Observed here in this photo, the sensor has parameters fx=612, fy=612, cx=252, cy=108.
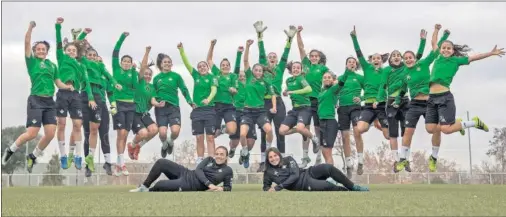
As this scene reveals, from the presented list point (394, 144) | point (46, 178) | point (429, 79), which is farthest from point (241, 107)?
point (46, 178)

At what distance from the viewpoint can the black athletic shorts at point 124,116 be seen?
48.9 feet

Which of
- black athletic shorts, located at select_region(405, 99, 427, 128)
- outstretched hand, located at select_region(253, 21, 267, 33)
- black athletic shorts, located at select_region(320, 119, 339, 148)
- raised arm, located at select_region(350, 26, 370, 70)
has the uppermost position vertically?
outstretched hand, located at select_region(253, 21, 267, 33)

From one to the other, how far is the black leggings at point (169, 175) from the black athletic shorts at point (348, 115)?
4.99 metres

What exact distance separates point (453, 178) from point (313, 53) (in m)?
18.0

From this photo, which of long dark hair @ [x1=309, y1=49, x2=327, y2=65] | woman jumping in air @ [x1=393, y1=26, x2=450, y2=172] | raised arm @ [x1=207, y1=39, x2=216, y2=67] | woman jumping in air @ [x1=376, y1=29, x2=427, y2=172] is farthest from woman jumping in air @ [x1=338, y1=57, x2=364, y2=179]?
raised arm @ [x1=207, y1=39, x2=216, y2=67]

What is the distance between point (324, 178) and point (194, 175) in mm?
2112

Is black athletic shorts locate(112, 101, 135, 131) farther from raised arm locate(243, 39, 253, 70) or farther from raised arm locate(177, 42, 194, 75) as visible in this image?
raised arm locate(243, 39, 253, 70)

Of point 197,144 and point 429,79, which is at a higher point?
point 429,79

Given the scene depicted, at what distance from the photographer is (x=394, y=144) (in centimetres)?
1384

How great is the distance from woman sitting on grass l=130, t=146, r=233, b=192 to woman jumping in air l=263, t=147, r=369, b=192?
2.32 ft

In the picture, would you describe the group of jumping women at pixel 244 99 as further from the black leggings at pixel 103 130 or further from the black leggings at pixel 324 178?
the black leggings at pixel 324 178

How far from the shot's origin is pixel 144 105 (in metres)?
15.4

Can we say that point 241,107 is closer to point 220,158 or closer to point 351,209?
point 220,158

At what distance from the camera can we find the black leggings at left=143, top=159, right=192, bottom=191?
9.88 m
